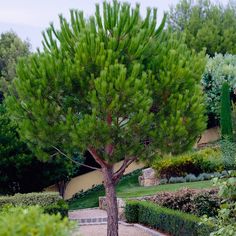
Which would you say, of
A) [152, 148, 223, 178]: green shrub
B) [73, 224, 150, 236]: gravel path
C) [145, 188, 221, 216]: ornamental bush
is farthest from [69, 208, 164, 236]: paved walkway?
[152, 148, 223, 178]: green shrub

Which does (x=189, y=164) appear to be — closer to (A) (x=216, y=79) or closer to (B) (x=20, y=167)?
(A) (x=216, y=79)

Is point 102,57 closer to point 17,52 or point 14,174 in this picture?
point 14,174

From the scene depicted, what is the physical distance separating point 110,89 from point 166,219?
3.50 metres

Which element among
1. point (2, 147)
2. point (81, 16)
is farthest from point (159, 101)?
point (2, 147)

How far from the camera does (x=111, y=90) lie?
33.7ft

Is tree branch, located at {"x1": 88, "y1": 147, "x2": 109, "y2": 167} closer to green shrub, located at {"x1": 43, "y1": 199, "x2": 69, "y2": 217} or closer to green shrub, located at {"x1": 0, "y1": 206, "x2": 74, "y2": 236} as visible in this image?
green shrub, located at {"x1": 43, "y1": 199, "x2": 69, "y2": 217}

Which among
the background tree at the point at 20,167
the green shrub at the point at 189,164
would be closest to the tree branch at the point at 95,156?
the background tree at the point at 20,167

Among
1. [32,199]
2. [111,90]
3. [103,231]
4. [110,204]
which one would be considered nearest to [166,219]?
[110,204]

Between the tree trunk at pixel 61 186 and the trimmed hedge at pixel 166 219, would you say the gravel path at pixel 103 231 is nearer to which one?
the trimmed hedge at pixel 166 219

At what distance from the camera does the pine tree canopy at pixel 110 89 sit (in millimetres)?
10539

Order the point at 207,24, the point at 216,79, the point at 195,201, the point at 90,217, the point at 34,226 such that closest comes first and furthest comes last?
the point at 34,226
the point at 195,201
the point at 90,217
the point at 216,79
the point at 207,24

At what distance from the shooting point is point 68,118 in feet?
35.2

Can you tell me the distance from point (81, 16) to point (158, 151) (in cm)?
354

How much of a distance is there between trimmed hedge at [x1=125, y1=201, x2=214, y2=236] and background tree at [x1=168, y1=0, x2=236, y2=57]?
1819cm
